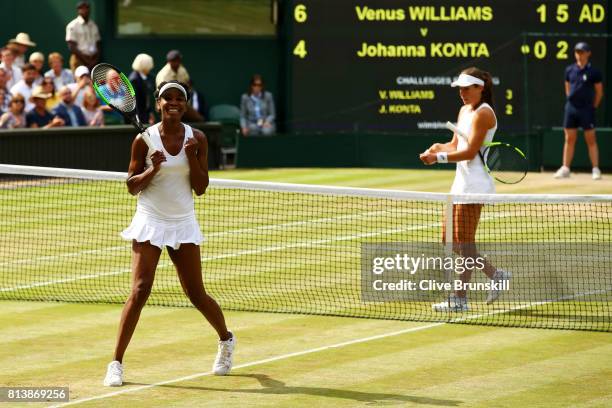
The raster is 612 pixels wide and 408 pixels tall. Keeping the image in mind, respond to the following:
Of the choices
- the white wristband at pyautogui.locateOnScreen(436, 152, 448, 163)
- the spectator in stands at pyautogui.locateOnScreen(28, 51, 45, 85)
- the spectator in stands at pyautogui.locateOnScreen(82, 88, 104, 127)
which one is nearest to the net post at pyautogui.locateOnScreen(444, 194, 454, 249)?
the white wristband at pyautogui.locateOnScreen(436, 152, 448, 163)

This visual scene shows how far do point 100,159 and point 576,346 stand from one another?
12812 mm

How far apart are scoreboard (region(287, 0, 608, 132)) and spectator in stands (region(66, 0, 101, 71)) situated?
3.47 metres

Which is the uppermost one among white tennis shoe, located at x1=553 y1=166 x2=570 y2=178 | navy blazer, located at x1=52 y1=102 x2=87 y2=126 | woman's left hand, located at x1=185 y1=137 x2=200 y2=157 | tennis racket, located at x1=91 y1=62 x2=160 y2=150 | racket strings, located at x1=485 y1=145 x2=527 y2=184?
tennis racket, located at x1=91 y1=62 x2=160 y2=150

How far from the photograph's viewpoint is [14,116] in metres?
21.4

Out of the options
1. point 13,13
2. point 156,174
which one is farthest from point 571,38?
point 156,174

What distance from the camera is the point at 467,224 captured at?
11578 millimetres

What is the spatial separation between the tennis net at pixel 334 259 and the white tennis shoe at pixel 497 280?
0.03 m

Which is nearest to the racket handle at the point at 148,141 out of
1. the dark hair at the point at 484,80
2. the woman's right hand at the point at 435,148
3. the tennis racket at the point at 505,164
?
the woman's right hand at the point at 435,148

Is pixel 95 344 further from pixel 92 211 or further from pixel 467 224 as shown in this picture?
pixel 92 211

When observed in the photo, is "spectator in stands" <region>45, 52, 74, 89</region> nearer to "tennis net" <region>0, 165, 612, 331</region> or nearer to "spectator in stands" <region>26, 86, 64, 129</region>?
"spectator in stands" <region>26, 86, 64, 129</region>

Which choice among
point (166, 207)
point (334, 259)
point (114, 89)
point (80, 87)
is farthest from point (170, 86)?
point (80, 87)

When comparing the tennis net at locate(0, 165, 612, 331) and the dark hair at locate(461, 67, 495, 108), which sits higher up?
the dark hair at locate(461, 67, 495, 108)

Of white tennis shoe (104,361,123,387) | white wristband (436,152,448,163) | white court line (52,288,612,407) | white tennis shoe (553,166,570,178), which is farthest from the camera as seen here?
white tennis shoe (553,166,570,178)

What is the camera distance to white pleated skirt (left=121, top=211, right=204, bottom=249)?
30.0ft
